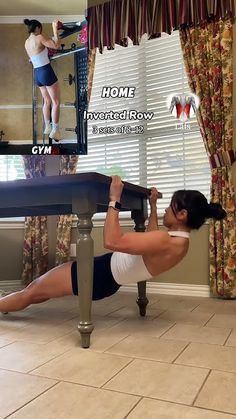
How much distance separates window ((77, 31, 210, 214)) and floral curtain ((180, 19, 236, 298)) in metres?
0.24

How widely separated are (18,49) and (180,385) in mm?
3216

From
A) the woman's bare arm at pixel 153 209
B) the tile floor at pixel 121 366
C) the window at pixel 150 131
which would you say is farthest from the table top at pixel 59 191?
the window at pixel 150 131

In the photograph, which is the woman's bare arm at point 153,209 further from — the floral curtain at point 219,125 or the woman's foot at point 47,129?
the woman's foot at point 47,129

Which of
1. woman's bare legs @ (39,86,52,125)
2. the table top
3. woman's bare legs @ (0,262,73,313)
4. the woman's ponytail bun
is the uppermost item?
the woman's ponytail bun

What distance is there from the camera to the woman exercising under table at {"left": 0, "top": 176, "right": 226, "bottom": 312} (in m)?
1.80

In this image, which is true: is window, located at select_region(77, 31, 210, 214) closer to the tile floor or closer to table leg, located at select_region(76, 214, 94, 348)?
the tile floor

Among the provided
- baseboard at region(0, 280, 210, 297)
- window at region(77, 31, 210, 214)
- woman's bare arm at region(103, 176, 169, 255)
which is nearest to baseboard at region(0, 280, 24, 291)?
baseboard at region(0, 280, 210, 297)

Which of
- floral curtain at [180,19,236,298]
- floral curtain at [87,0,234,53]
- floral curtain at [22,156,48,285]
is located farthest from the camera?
floral curtain at [22,156,48,285]

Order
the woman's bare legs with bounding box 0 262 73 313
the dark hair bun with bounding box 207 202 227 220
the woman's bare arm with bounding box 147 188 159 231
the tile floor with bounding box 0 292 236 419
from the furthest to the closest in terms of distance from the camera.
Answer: the woman's bare arm with bounding box 147 188 159 231, the woman's bare legs with bounding box 0 262 73 313, the dark hair bun with bounding box 207 202 227 220, the tile floor with bounding box 0 292 236 419

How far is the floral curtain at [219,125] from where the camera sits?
3023 mm

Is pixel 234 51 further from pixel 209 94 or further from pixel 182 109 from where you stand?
pixel 182 109

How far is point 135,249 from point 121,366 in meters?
0.54

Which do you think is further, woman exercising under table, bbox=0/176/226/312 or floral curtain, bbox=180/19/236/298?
floral curtain, bbox=180/19/236/298

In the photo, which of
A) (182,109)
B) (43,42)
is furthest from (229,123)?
(43,42)
